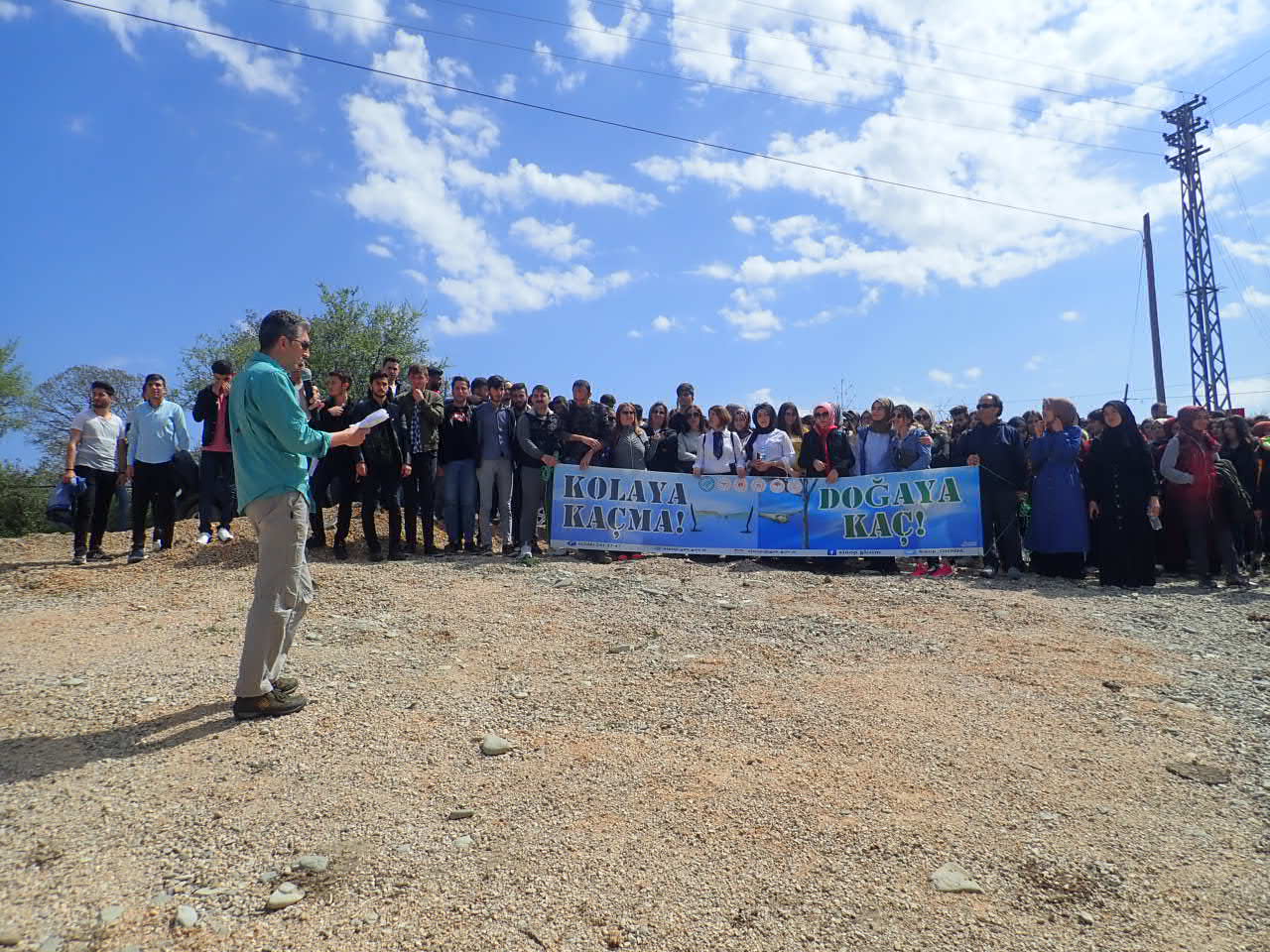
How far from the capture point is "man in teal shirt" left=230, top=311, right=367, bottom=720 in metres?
4.11

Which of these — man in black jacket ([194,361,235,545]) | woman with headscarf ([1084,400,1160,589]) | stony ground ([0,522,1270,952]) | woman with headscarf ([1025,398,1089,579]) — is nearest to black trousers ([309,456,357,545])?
man in black jacket ([194,361,235,545])

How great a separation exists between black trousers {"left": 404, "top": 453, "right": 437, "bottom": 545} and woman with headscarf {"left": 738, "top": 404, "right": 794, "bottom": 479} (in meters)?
3.98

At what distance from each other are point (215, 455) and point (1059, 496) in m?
9.73

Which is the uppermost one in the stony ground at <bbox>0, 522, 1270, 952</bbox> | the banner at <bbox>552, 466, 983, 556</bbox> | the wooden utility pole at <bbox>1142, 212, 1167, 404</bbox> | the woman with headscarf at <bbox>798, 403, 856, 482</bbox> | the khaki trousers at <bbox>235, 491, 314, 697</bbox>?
the wooden utility pole at <bbox>1142, 212, 1167, 404</bbox>

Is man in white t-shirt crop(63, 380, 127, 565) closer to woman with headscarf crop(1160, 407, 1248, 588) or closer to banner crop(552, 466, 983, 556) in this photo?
banner crop(552, 466, 983, 556)

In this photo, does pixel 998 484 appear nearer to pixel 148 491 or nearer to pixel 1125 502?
pixel 1125 502

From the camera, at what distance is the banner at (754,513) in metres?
9.38

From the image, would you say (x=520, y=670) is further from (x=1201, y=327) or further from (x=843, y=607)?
(x=1201, y=327)

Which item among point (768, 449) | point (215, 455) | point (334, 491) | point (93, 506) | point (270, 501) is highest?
point (768, 449)

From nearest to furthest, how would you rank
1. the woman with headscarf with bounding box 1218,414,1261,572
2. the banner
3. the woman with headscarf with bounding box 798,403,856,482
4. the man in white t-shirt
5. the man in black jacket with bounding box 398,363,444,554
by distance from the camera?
the man in white t-shirt < the man in black jacket with bounding box 398,363,444,554 < the banner < the woman with headscarf with bounding box 1218,414,1261,572 < the woman with headscarf with bounding box 798,403,856,482

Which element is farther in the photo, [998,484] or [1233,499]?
[998,484]

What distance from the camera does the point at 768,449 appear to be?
995 cm

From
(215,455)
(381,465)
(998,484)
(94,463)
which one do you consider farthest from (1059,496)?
(94,463)

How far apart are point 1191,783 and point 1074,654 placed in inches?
78.4
